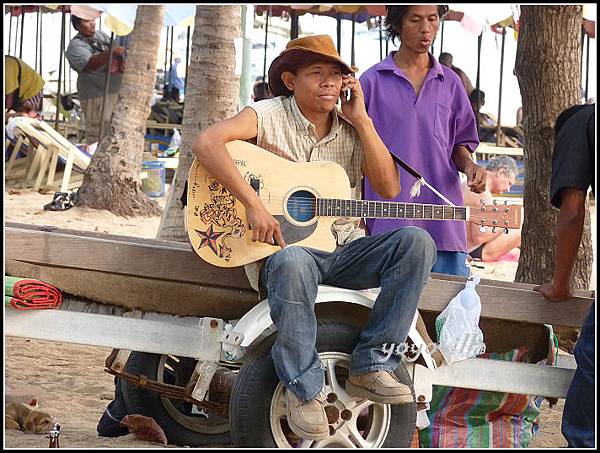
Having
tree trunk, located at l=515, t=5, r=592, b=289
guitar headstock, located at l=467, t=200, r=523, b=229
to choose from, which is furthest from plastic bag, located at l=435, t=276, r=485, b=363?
tree trunk, located at l=515, t=5, r=592, b=289

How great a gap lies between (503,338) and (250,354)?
3.86 feet

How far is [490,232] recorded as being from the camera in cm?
891

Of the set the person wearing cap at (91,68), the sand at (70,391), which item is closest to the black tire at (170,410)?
the sand at (70,391)

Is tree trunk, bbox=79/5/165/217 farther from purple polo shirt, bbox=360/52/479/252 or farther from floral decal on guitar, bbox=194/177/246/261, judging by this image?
floral decal on guitar, bbox=194/177/246/261

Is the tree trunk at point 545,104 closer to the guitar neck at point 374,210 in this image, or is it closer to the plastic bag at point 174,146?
the guitar neck at point 374,210

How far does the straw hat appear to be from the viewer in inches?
153

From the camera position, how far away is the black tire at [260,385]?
142 inches

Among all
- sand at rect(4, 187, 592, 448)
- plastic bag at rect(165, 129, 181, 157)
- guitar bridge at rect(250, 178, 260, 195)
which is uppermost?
plastic bag at rect(165, 129, 181, 157)

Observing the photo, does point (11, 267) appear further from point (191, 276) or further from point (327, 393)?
point (327, 393)

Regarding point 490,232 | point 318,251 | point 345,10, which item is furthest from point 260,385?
point 345,10

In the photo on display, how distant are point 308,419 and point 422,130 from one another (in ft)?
5.21

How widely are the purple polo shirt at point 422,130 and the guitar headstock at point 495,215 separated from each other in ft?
1.62

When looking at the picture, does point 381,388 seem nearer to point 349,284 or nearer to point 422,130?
point 349,284

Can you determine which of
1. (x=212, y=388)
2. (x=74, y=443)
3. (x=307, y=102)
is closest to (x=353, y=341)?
(x=212, y=388)
